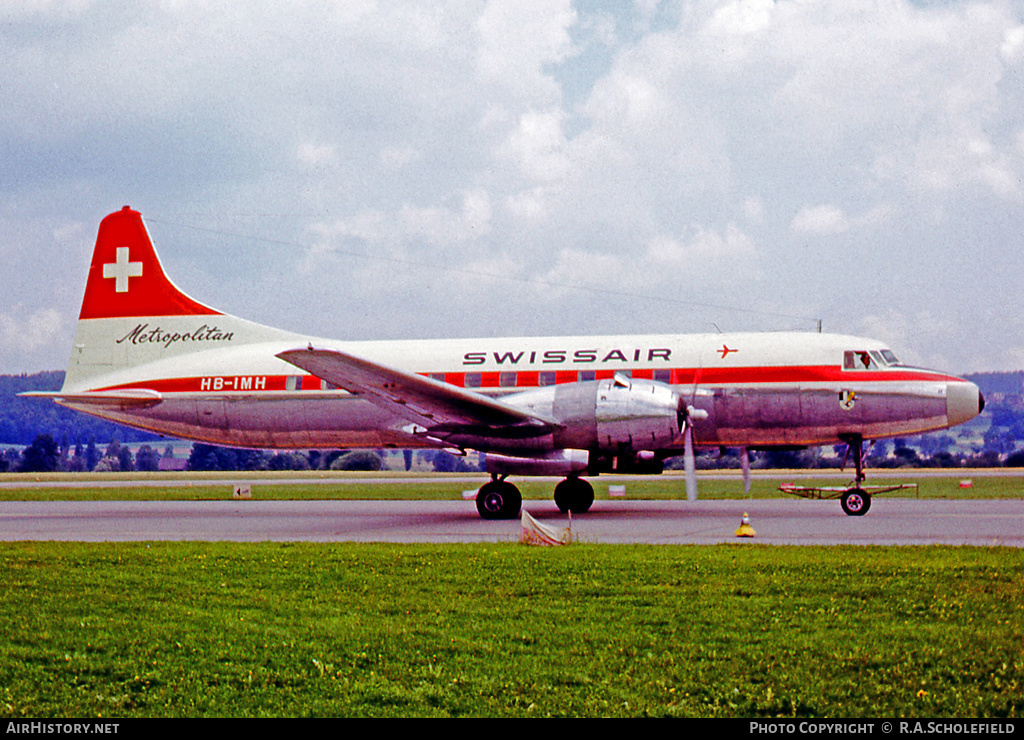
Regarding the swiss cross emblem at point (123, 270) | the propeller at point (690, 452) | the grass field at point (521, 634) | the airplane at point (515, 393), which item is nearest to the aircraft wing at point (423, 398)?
the airplane at point (515, 393)

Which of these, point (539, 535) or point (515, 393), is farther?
point (515, 393)

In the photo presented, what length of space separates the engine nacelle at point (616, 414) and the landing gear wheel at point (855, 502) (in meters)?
4.66

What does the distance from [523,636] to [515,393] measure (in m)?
15.1

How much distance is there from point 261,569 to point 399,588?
2.58m

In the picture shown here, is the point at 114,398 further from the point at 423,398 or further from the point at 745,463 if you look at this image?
the point at 745,463

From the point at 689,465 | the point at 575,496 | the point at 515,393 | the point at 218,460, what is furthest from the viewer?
the point at 218,460

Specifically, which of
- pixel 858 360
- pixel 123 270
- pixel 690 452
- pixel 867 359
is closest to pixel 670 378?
pixel 690 452

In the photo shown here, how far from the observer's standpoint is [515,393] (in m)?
23.3

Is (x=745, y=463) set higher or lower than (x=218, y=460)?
lower

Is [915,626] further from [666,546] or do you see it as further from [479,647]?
[666,546]

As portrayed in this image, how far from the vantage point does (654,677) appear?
23.3 feet

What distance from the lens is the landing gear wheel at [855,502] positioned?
71.0ft

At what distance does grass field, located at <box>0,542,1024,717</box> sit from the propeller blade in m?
6.34

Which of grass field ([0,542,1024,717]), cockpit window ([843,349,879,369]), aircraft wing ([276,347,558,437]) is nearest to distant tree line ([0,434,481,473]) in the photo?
aircraft wing ([276,347,558,437])
